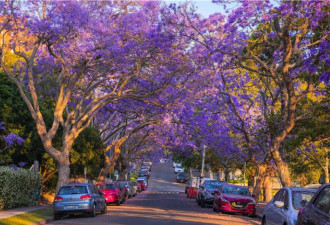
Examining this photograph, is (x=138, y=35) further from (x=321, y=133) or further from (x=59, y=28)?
(x=321, y=133)

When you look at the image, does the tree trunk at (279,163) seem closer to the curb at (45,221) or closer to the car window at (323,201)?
the curb at (45,221)

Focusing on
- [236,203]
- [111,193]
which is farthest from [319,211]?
[111,193]

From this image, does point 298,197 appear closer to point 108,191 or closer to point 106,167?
point 108,191

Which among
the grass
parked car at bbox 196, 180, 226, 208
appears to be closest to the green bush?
the grass

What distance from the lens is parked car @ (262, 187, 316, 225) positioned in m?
12.4

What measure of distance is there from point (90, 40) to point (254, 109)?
17.7 m

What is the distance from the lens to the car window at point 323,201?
8402 mm

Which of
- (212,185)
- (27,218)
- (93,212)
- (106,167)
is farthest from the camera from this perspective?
(106,167)

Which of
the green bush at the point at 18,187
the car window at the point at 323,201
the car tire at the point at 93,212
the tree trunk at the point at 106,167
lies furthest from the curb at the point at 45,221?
the tree trunk at the point at 106,167

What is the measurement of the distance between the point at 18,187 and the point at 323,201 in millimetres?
20288

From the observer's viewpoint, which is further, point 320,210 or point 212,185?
point 212,185

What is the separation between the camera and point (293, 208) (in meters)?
12.7

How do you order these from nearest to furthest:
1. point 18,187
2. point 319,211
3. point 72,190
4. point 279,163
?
point 319,211 < point 279,163 < point 72,190 < point 18,187

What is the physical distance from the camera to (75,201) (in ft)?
77.0
